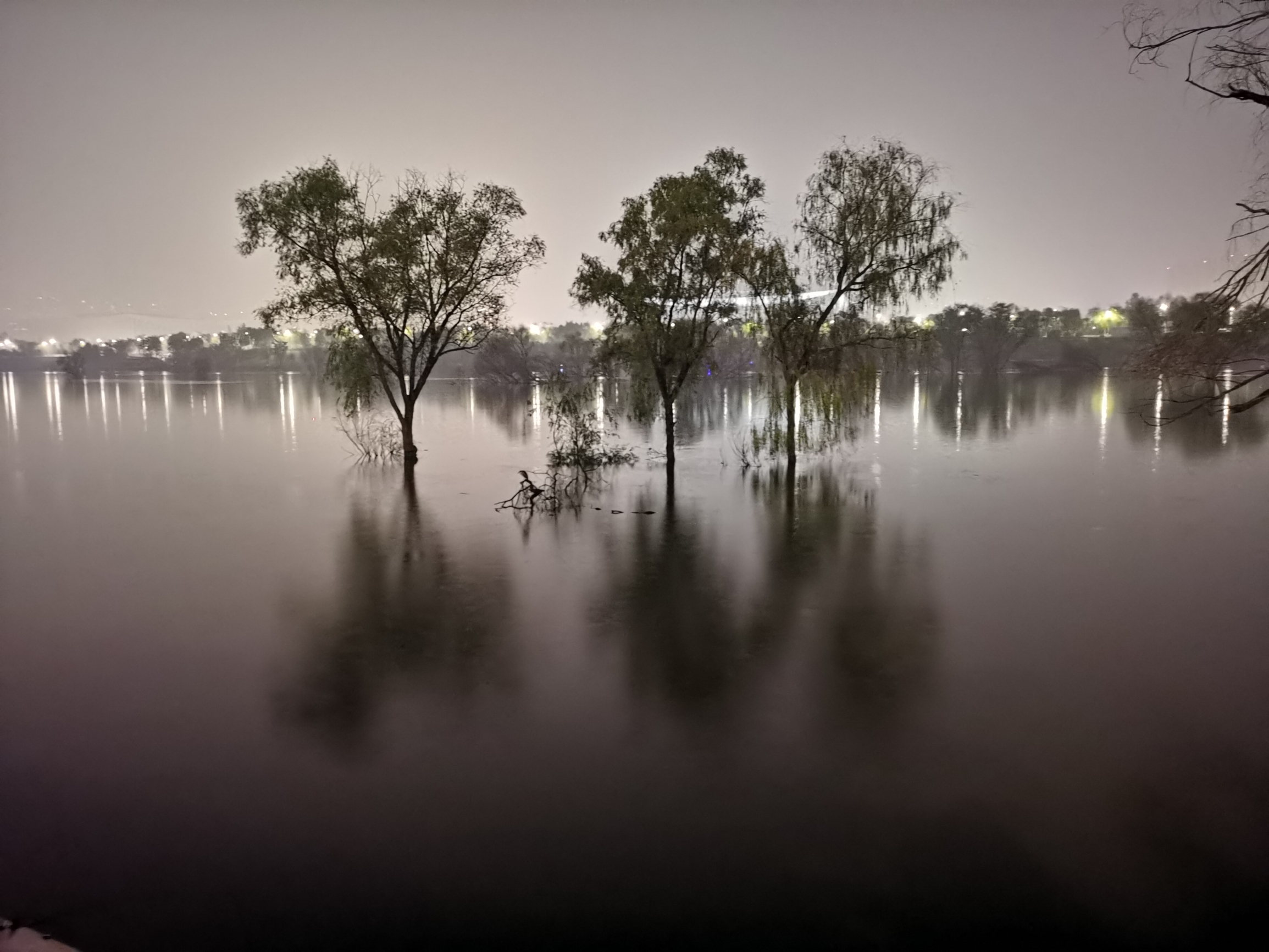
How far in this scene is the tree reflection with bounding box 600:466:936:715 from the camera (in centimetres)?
989

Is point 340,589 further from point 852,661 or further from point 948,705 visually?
point 948,705

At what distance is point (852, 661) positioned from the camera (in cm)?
1042

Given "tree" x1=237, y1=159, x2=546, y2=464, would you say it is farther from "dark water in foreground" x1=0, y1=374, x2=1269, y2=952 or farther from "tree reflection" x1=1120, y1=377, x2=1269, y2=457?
"tree reflection" x1=1120, y1=377, x2=1269, y2=457

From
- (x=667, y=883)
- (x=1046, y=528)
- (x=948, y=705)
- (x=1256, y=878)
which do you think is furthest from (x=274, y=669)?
(x=1046, y=528)

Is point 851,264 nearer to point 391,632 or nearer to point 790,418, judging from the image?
point 790,418

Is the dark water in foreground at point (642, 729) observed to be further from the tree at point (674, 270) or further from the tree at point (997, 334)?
the tree at point (997, 334)

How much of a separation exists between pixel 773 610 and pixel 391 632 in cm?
566

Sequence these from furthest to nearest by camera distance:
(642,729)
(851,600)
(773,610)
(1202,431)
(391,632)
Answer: (1202,431), (851,600), (773,610), (391,632), (642,729)

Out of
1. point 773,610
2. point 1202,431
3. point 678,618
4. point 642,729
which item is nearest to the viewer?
point 642,729

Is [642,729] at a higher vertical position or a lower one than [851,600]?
lower

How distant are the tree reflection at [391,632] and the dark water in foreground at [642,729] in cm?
7

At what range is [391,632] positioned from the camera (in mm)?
11930

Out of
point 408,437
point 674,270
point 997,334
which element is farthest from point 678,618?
point 997,334

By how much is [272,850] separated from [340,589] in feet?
26.3
